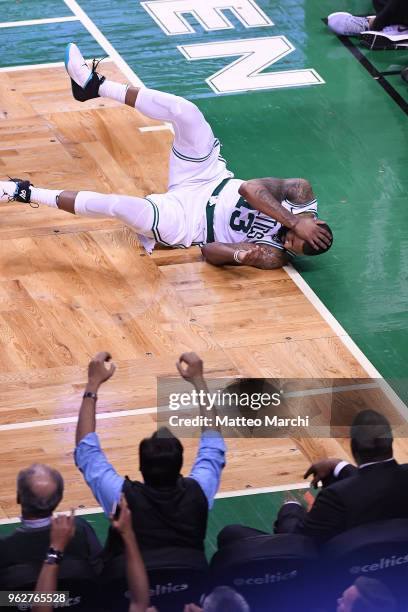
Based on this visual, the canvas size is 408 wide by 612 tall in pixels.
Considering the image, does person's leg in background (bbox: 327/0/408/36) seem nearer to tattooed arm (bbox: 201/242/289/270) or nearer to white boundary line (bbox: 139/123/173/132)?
white boundary line (bbox: 139/123/173/132)

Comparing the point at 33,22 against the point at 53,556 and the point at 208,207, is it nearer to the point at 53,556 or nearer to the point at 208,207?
the point at 208,207

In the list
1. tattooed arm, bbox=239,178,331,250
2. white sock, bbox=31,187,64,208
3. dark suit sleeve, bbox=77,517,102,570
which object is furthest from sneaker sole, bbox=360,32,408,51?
dark suit sleeve, bbox=77,517,102,570

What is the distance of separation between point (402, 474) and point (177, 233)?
131 inches

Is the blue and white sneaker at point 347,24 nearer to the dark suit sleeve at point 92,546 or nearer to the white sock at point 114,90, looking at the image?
the white sock at point 114,90

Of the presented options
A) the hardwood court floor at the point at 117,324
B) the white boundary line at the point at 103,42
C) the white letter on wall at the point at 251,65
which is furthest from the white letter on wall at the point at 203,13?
the hardwood court floor at the point at 117,324

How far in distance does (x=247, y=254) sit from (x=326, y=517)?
310 cm

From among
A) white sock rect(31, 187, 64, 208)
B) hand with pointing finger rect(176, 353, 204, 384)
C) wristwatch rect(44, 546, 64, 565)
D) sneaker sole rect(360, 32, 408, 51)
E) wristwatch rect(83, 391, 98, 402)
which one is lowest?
white sock rect(31, 187, 64, 208)

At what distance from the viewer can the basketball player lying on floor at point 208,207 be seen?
26.7 feet

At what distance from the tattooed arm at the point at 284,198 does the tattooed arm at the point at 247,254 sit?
10.4 inches

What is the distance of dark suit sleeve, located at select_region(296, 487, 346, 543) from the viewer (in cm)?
530

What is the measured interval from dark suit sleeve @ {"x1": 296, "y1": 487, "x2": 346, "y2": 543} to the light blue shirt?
0.40m

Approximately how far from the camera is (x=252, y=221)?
829cm

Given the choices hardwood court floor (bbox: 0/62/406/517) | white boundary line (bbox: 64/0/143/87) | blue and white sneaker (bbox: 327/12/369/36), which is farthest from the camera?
blue and white sneaker (bbox: 327/12/369/36)

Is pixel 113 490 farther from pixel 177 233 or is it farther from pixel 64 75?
pixel 64 75
